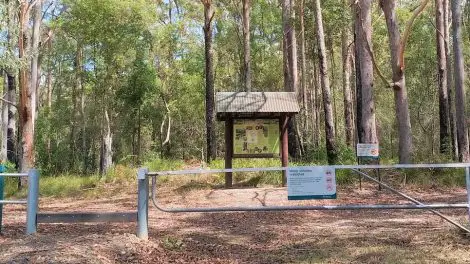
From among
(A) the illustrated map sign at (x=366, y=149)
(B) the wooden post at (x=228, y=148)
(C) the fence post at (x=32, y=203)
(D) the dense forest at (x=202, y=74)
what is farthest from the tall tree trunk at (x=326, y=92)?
(C) the fence post at (x=32, y=203)

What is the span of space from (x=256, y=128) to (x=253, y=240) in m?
7.30

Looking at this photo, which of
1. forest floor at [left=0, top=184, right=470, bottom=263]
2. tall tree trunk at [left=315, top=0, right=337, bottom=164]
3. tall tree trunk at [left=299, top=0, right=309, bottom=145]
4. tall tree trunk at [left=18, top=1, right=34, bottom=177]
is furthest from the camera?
tall tree trunk at [left=299, top=0, right=309, bottom=145]

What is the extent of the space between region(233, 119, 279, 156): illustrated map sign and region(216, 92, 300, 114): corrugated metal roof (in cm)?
67

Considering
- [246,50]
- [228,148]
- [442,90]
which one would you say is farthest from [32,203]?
[442,90]

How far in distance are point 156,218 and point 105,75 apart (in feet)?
66.8

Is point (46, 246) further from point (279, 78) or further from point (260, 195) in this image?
point (279, 78)

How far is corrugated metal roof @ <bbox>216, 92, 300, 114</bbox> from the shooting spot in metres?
13.2

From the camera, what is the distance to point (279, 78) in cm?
4019

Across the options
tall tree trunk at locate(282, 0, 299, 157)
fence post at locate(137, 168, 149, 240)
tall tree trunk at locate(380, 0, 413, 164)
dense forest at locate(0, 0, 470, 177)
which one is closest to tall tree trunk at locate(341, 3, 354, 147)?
dense forest at locate(0, 0, 470, 177)

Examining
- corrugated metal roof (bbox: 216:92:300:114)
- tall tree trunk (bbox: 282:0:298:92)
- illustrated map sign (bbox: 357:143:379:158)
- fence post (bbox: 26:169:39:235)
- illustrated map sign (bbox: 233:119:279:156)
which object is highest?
tall tree trunk (bbox: 282:0:298:92)

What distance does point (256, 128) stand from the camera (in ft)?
45.6

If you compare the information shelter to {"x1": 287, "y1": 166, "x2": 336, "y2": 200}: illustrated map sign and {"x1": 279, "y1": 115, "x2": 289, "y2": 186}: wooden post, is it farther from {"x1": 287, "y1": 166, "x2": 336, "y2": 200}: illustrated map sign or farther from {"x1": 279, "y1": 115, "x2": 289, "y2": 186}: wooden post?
{"x1": 287, "y1": 166, "x2": 336, "y2": 200}: illustrated map sign

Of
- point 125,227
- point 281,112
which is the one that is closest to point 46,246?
point 125,227

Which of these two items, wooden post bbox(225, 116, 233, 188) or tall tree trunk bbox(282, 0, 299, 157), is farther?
tall tree trunk bbox(282, 0, 299, 157)
